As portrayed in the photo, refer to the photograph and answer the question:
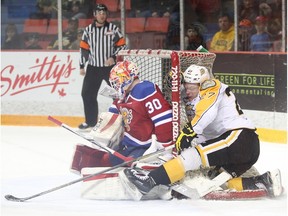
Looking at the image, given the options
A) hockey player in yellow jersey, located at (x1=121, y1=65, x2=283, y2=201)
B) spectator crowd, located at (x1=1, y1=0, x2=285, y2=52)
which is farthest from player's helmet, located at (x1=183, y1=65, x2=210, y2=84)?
spectator crowd, located at (x1=1, y1=0, x2=285, y2=52)

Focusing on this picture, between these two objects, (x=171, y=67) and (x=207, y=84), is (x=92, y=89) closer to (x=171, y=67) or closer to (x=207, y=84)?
(x=171, y=67)

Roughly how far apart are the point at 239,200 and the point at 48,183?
4.60ft

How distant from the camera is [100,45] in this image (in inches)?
389

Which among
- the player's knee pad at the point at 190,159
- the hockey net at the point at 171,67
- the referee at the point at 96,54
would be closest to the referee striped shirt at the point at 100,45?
the referee at the point at 96,54

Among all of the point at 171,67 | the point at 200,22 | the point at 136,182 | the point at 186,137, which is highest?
the point at 200,22

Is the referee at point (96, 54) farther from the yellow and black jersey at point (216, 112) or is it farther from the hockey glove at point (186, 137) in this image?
the hockey glove at point (186, 137)

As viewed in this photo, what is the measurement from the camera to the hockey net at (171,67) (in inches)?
228

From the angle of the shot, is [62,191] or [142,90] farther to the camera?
[62,191]

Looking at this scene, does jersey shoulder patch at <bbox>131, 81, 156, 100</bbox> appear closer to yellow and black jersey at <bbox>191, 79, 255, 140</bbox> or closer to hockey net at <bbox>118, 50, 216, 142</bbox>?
hockey net at <bbox>118, 50, 216, 142</bbox>

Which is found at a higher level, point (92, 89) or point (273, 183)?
point (92, 89)

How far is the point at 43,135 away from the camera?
9.27m

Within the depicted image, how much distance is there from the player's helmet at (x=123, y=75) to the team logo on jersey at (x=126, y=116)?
111mm

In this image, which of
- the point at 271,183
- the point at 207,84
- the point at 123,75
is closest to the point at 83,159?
the point at 123,75

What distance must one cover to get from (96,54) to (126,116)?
4.04 meters
